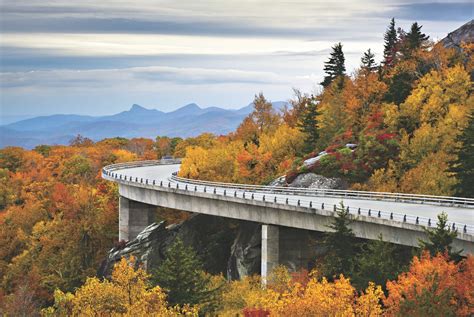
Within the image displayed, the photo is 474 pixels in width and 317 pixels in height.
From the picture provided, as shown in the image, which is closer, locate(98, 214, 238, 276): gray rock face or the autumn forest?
the autumn forest

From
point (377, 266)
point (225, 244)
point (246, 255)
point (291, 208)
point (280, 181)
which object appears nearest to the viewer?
point (377, 266)

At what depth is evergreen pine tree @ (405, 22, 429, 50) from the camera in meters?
120

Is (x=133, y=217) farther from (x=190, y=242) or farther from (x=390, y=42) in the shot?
(x=390, y=42)

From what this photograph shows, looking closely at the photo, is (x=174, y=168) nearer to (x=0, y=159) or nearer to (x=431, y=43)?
(x=431, y=43)

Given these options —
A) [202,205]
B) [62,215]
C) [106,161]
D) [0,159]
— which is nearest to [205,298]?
[202,205]

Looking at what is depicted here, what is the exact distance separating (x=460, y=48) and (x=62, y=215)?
5946 cm

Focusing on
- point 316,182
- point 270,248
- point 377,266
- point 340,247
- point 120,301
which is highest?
point 316,182

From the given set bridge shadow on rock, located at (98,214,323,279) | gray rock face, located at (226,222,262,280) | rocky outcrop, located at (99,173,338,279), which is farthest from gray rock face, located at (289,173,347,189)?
gray rock face, located at (226,222,262,280)

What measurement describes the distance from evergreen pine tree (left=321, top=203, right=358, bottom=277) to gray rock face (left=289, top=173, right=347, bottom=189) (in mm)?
22088

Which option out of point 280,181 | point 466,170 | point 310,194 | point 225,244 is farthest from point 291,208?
point 225,244

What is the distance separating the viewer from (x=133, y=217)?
108125 mm

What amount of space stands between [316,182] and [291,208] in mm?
16478

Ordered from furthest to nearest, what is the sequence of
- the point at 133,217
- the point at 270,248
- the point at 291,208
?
Answer: the point at 133,217, the point at 270,248, the point at 291,208

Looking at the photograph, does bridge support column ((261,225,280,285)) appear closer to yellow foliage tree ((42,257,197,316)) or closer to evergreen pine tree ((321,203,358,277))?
evergreen pine tree ((321,203,358,277))
